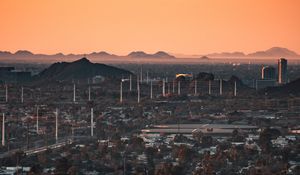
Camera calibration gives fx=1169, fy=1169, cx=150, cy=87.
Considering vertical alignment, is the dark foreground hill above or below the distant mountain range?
above

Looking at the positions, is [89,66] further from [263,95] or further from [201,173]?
[201,173]

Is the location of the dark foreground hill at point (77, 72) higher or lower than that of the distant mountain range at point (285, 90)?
higher

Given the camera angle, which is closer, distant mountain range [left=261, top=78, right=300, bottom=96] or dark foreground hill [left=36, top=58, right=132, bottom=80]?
distant mountain range [left=261, top=78, right=300, bottom=96]

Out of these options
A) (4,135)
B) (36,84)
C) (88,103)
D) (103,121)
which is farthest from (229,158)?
(36,84)

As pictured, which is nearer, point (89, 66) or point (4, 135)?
point (4, 135)

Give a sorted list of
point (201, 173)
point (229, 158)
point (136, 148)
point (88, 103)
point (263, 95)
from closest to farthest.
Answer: point (201, 173) < point (229, 158) < point (136, 148) < point (88, 103) < point (263, 95)

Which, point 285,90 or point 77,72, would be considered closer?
point 285,90

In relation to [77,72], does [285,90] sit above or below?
below

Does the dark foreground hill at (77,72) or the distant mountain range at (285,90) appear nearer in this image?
the distant mountain range at (285,90)
